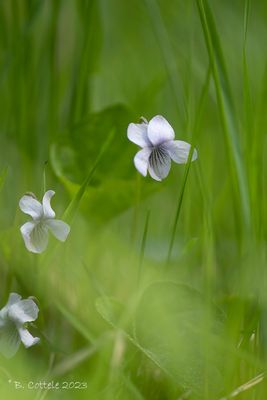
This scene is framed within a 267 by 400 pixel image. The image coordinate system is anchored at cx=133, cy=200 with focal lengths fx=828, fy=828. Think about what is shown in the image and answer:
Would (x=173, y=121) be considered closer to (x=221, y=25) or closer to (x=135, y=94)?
(x=135, y=94)

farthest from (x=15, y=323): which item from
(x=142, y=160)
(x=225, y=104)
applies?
(x=225, y=104)

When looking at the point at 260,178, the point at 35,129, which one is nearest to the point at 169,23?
the point at 35,129

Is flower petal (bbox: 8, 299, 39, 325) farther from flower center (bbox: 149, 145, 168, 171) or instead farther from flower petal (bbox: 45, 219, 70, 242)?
flower center (bbox: 149, 145, 168, 171)

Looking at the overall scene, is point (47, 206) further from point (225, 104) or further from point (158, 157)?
point (225, 104)

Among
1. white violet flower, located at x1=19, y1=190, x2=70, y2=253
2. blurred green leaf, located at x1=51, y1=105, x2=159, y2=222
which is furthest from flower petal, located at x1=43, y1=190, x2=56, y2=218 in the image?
blurred green leaf, located at x1=51, y1=105, x2=159, y2=222

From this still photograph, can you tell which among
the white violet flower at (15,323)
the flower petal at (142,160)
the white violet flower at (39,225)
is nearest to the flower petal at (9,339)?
the white violet flower at (15,323)

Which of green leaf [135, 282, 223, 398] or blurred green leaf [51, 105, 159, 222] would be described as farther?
blurred green leaf [51, 105, 159, 222]

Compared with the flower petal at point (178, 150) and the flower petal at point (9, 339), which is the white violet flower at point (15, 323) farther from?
the flower petal at point (178, 150)
